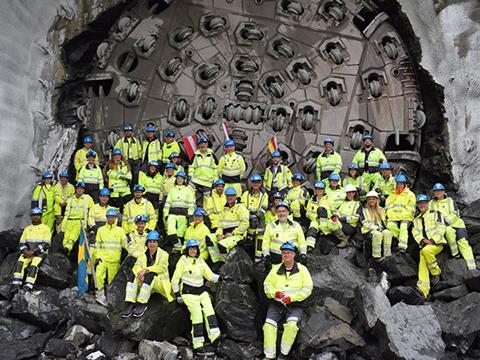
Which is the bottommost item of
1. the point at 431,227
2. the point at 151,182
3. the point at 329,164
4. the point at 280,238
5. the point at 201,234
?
the point at 201,234

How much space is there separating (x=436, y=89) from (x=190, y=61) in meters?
6.17

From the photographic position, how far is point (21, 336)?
994 cm

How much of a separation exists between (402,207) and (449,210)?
799 mm

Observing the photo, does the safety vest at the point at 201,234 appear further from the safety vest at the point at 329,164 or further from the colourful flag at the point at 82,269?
the safety vest at the point at 329,164

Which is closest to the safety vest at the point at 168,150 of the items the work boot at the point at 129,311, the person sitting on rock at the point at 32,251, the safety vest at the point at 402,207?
the person sitting on rock at the point at 32,251

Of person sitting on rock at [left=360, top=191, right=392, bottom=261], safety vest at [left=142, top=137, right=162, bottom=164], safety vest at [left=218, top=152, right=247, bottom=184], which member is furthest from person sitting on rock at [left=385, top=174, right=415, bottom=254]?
safety vest at [left=142, top=137, right=162, bottom=164]

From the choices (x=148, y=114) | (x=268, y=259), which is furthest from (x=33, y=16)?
(x=268, y=259)

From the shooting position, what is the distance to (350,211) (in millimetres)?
10844

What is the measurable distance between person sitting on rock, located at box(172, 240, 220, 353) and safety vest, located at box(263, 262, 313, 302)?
3.40 feet

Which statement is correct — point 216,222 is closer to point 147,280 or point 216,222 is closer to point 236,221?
point 236,221

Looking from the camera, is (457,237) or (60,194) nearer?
(457,237)

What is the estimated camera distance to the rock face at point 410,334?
8.02 metres

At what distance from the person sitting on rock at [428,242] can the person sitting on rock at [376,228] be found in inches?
20.2

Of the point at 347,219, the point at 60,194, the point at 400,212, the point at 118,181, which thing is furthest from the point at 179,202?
the point at 400,212
